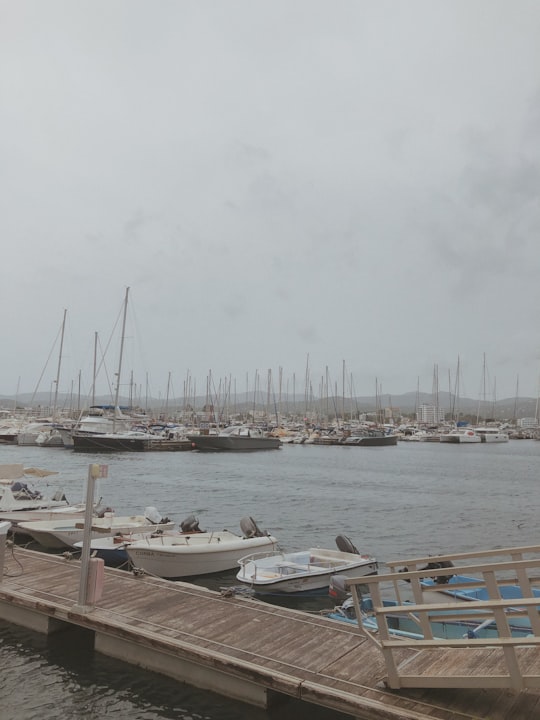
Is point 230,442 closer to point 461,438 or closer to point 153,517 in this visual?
point 153,517

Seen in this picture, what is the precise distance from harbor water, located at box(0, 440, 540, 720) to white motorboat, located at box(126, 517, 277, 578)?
20.6 inches

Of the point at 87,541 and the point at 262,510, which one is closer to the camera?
the point at 87,541

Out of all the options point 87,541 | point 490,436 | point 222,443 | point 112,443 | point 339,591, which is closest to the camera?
point 87,541

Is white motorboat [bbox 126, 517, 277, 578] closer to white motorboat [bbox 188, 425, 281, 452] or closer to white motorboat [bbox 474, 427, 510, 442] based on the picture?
white motorboat [bbox 188, 425, 281, 452]

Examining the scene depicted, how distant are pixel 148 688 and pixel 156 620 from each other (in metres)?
1.05

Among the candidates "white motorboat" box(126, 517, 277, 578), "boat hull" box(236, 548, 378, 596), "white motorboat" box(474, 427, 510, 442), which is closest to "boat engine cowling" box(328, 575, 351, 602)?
"boat hull" box(236, 548, 378, 596)

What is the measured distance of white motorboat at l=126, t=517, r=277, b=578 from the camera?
15.3 m

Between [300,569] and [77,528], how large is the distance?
8.23 m

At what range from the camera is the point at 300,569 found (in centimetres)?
1507

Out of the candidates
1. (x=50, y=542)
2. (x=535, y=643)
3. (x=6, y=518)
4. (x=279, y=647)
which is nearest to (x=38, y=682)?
(x=279, y=647)

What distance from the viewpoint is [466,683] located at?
20.7ft

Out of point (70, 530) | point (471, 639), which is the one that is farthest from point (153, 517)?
point (471, 639)

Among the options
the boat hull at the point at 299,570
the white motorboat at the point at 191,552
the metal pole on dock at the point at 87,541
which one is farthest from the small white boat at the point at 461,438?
the metal pole on dock at the point at 87,541

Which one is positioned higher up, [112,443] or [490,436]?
[112,443]
